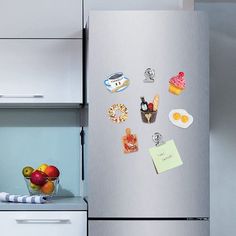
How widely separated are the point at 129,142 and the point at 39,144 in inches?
33.4

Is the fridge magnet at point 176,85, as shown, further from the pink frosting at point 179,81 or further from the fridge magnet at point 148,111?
the fridge magnet at point 148,111

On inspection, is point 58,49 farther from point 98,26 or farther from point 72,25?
point 98,26

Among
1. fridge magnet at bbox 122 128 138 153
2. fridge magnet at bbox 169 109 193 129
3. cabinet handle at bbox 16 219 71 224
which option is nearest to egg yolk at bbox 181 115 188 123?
fridge magnet at bbox 169 109 193 129

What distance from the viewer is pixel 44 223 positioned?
2943 millimetres

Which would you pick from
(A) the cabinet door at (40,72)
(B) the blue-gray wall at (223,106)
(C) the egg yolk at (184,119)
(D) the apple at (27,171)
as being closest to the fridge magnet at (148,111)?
(C) the egg yolk at (184,119)

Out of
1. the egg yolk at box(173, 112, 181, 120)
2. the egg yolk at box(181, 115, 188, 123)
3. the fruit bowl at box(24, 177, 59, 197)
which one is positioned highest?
the egg yolk at box(173, 112, 181, 120)

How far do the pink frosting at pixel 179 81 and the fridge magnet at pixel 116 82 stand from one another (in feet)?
0.74

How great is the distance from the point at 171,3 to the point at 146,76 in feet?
2.12

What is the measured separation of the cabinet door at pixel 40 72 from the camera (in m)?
3.26

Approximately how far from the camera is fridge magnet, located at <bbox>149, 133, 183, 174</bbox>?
290cm

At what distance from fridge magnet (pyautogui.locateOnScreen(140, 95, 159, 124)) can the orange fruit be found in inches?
25.1

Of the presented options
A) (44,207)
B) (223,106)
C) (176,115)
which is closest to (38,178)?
(44,207)

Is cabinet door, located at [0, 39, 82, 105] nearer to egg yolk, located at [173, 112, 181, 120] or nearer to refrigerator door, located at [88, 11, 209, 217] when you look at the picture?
refrigerator door, located at [88, 11, 209, 217]

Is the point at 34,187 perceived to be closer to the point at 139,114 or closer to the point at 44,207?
the point at 44,207
